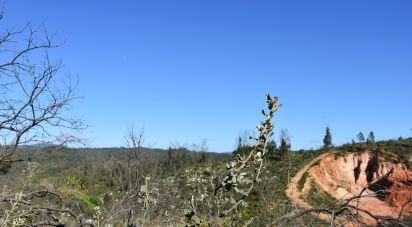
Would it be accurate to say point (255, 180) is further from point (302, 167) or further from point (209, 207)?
point (302, 167)

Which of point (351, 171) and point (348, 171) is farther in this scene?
point (351, 171)

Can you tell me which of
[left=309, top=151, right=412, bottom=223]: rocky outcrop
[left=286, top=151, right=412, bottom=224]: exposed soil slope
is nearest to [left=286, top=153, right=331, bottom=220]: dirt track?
[left=286, top=151, right=412, bottom=224]: exposed soil slope

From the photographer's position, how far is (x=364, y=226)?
272 cm

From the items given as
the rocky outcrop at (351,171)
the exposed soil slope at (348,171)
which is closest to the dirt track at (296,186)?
the exposed soil slope at (348,171)

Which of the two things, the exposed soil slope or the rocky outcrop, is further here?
the rocky outcrop

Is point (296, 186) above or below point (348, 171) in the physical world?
below

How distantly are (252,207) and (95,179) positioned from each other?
59.2ft

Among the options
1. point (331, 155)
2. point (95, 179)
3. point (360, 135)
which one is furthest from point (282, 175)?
point (360, 135)

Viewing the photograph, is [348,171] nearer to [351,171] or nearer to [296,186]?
[351,171]

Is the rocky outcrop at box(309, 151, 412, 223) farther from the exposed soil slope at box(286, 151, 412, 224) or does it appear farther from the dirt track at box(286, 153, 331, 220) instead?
the dirt track at box(286, 153, 331, 220)

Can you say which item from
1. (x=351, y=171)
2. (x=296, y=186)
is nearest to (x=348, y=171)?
(x=351, y=171)

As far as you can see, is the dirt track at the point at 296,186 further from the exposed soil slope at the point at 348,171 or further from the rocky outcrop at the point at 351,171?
the rocky outcrop at the point at 351,171

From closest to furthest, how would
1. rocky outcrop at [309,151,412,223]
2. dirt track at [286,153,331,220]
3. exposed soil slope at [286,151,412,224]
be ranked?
dirt track at [286,153,331,220] → exposed soil slope at [286,151,412,224] → rocky outcrop at [309,151,412,223]

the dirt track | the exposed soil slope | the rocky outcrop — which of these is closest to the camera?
the dirt track
